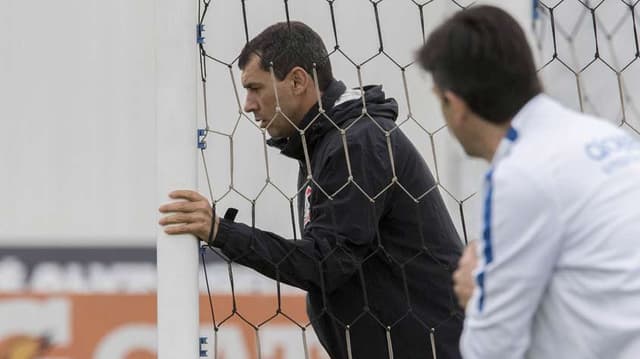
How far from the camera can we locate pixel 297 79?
1815mm

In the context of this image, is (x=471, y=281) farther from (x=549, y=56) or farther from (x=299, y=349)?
(x=299, y=349)

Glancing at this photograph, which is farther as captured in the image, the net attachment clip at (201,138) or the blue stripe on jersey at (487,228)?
the net attachment clip at (201,138)

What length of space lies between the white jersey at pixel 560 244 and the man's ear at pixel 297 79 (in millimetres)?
717

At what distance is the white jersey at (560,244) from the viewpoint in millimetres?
1082

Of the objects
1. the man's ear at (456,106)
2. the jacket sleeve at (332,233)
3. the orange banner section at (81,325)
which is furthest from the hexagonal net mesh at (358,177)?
the orange banner section at (81,325)

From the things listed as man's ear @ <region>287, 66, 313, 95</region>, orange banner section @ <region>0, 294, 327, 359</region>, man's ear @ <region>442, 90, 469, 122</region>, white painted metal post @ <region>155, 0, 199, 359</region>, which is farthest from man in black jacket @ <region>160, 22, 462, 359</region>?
orange banner section @ <region>0, 294, 327, 359</region>

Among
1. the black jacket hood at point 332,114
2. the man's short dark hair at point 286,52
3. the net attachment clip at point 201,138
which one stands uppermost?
the man's short dark hair at point 286,52

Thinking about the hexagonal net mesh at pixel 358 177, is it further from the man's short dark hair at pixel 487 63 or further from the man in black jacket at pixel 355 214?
the man's short dark hair at pixel 487 63

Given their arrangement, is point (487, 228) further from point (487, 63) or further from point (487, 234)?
point (487, 63)

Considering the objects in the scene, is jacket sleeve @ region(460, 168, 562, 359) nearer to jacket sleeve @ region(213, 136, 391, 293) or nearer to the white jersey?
the white jersey

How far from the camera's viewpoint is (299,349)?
2.89 m

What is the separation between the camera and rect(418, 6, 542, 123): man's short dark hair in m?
1.11

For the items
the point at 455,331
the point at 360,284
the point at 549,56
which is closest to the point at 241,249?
the point at 360,284

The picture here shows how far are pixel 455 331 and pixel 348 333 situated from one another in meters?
0.16
